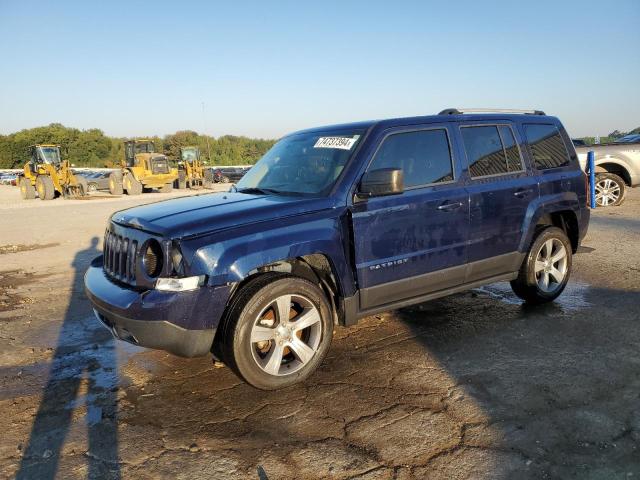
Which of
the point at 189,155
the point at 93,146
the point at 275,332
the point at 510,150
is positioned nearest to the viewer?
the point at 275,332

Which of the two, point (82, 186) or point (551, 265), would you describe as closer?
point (551, 265)

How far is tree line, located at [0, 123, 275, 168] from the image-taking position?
71.9 meters

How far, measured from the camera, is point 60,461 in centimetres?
274

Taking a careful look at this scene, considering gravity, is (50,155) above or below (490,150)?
above

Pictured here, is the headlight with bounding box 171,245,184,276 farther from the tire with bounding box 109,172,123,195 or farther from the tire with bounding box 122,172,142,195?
the tire with bounding box 109,172,123,195

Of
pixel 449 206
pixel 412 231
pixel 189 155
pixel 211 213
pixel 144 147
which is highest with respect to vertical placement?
pixel 144 147

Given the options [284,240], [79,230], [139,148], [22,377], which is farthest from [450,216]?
[139,148]

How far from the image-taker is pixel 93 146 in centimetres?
7569

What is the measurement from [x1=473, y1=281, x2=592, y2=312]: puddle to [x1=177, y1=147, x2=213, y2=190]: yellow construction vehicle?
2757 cm

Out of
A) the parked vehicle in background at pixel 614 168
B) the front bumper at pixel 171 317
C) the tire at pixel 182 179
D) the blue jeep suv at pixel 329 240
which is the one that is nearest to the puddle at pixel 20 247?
the blue jeep suv at pixel 329 240

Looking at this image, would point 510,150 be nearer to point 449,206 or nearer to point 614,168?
point 449,206

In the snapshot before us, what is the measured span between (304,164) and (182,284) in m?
1.66

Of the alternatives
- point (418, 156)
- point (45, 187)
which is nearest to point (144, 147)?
point (45, 187)

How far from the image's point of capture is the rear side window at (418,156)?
4.07 m
